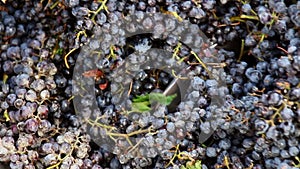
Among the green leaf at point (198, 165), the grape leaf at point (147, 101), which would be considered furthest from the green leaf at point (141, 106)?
the green leaf at point (198, 165)

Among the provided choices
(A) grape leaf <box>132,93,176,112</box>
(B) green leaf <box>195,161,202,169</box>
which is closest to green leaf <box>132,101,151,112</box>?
(A) grape leaf <box>132,93,176,112</box>

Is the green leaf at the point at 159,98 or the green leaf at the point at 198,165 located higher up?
the green leaf at the point at 159,98

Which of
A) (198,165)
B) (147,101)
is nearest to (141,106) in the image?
(147,101)

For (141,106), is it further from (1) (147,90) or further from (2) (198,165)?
(2) (198,165)

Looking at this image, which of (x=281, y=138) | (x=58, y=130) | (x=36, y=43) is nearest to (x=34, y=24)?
(x=36, y=43)

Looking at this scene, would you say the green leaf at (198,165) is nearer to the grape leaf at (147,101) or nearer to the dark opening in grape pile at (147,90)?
the dark opening in grape pile at (147,90)

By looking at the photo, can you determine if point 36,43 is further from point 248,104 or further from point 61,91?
point 248,104

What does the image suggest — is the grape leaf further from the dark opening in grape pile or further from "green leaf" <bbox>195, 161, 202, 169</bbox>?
"green leaf" <bbox>195, 161, 202, 169</bbox>

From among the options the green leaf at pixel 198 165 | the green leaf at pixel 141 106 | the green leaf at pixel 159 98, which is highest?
the green leaf at pixel 159 98
